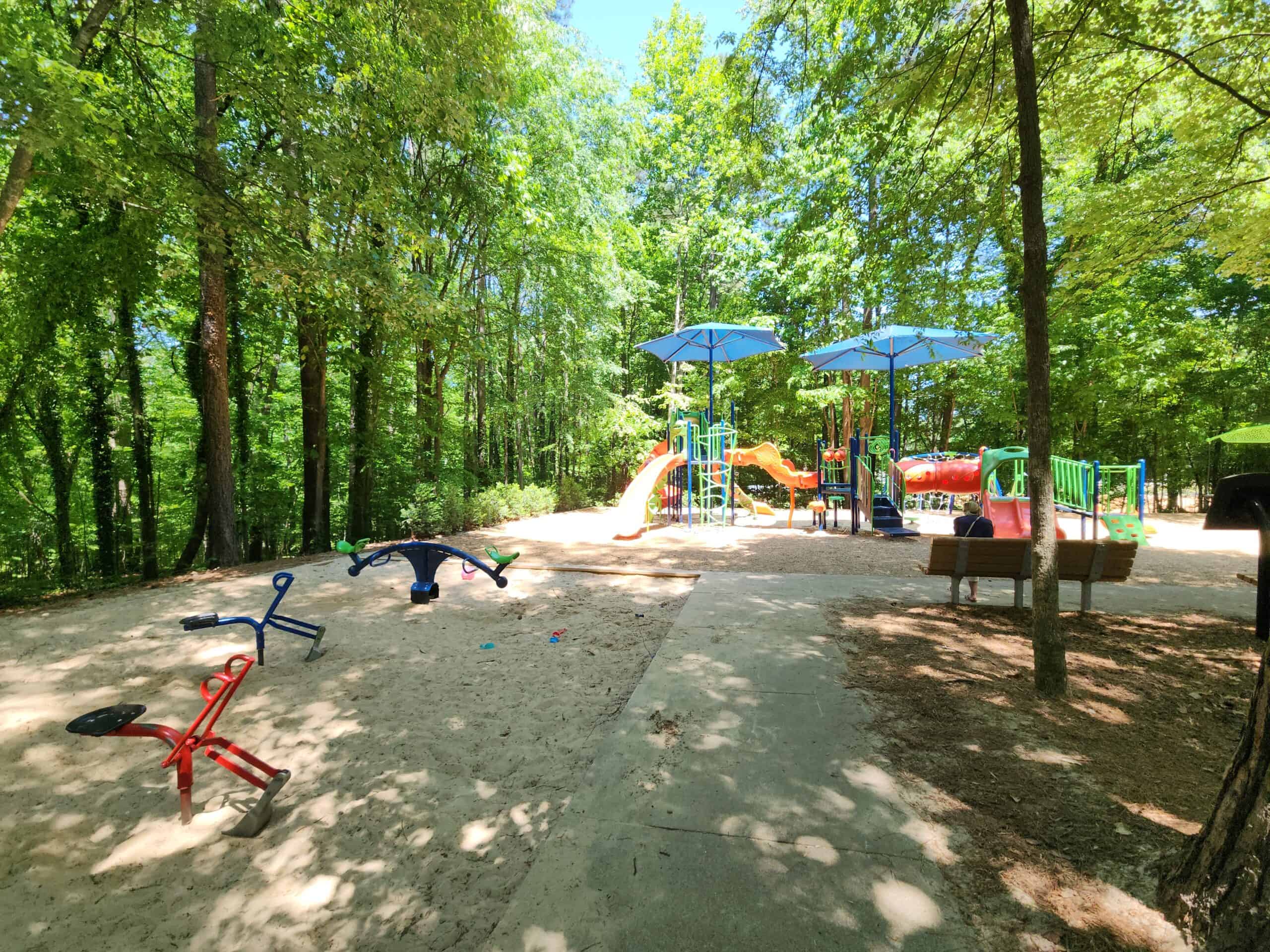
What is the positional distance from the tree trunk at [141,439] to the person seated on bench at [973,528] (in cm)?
1336

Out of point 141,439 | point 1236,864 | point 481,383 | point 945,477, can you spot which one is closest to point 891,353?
point 945,477

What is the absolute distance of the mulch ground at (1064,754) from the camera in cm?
168

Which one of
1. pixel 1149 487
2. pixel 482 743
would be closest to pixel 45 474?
pixel 482 743

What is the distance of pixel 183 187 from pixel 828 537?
10875 mm

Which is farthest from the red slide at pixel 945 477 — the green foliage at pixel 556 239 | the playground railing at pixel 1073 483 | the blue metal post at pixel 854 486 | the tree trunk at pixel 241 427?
the tree trunk at pixel 241 427

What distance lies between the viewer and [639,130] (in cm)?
1588

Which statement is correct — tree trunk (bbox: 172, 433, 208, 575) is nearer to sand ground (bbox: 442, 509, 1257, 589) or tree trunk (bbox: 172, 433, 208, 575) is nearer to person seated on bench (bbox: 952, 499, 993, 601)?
sand ground (bbox: 442, 509, 1257, 589)

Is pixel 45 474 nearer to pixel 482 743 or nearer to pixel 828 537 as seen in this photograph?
pixel 482 743

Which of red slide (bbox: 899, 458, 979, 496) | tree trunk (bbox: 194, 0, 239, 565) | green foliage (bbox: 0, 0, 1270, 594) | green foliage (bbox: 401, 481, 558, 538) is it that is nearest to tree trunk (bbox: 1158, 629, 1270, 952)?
green foliage (bbox: 0, 0, 1270, 594)

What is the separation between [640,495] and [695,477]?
170 inches

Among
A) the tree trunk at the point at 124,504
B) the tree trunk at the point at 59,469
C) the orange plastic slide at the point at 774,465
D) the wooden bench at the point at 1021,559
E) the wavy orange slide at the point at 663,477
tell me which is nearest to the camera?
the wooden bench at the point at 1021,559

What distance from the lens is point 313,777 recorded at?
2.63 m

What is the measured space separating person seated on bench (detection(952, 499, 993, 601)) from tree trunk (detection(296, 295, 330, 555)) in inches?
440

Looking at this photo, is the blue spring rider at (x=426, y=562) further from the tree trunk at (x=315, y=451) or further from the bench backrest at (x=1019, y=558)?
the tree trunk at (x=315, y=451)
